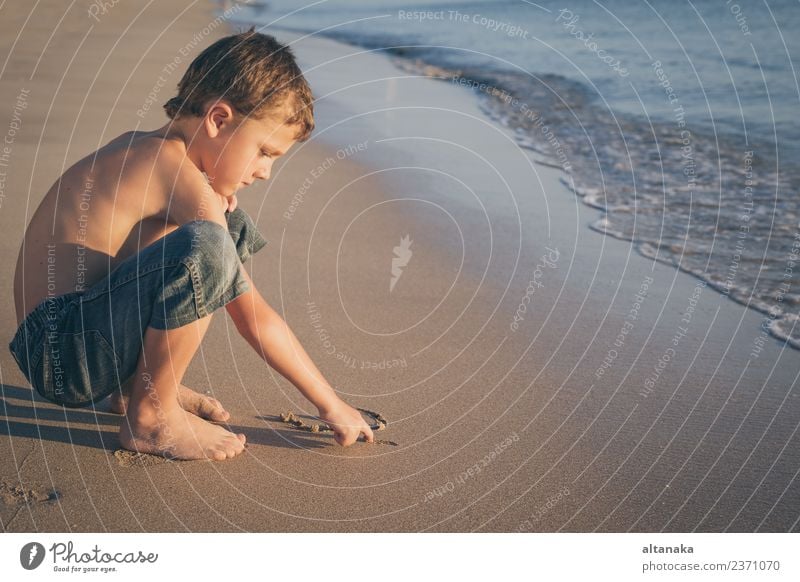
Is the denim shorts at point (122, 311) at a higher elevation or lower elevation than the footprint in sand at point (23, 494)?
higher

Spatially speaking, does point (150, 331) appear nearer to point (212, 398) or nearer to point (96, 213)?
point (96, 213)

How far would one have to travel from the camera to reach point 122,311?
2.49 meters

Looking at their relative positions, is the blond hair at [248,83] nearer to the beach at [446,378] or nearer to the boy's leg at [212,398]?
the boy's leg at [212,398]

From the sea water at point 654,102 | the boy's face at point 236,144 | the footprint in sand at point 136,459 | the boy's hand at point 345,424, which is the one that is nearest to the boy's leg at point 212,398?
the boy's face at point 236,144

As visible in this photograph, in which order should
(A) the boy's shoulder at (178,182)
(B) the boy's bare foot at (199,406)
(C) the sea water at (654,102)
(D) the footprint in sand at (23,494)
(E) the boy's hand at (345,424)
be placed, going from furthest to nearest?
(C) the sea water at (654,102)
(B) the boy's bare foot at (199,406)
(E) the boy's hand at (345,424)
(A) the boy's shoulder at (178,182)
(D) the footprint in sand at (23,494)

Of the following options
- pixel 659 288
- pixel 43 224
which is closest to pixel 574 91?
pixel 659 288

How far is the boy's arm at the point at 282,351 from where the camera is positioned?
267 centimetres

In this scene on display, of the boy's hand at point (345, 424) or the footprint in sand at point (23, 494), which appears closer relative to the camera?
the footprint in sand at point (23, 494)

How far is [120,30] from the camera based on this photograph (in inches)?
352

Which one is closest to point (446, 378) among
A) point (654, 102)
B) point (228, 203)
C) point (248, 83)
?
point (228, 203)

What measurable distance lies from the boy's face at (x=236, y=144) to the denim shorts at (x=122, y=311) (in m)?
0.32

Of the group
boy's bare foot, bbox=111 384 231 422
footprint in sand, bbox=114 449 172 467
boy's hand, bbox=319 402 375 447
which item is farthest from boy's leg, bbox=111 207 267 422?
boy's hand, bbox=319 402 375 447

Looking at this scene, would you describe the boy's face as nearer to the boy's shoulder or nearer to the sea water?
the boy's shoulder

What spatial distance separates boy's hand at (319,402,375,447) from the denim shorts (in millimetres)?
489
